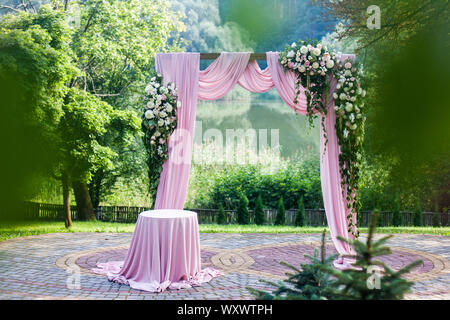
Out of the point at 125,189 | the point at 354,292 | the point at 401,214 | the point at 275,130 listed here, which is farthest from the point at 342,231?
the point at 275,130

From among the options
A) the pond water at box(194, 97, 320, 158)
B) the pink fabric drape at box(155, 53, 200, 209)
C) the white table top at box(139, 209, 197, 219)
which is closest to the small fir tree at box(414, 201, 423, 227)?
the pink fabric drape at box(155, 53, 200, 209)

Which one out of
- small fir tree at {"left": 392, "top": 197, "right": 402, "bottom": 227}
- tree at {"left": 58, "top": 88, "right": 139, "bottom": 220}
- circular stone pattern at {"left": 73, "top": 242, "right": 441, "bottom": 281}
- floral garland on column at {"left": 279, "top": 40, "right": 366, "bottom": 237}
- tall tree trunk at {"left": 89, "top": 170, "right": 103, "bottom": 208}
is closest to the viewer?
circular stone pattern at {"left": 73, "top": 242, "right": 441, "bottom": 281}

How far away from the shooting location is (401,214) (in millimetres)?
11430

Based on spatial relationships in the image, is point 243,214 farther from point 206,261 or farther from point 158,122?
point 158,122

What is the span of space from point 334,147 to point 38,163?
14.2 ft

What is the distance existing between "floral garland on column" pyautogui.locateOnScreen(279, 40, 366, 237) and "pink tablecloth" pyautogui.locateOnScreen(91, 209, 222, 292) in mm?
2529

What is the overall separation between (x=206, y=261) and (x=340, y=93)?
3.32 metres

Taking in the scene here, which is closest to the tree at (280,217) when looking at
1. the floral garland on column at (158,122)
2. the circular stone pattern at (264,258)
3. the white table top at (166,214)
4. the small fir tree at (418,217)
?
the circular stone pattern at (264,258)

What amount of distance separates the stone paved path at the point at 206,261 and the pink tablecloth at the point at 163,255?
0.17 meters

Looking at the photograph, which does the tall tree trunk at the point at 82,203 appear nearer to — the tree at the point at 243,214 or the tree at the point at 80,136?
the tree at the point at 80,136

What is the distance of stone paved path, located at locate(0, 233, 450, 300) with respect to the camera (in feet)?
15.4

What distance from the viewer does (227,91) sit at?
21.2 ft

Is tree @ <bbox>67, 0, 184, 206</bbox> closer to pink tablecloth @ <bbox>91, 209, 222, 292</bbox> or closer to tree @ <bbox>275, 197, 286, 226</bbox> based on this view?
tree @ <bbox>275, 197, 286, 226</bbox>

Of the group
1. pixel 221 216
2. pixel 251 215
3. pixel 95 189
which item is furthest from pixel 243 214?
pixel 95 189
